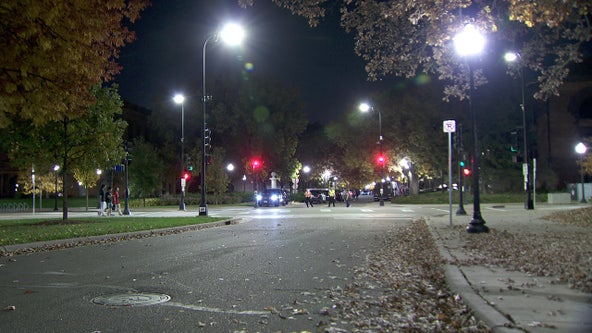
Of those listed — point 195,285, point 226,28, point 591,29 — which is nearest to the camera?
point 195,285

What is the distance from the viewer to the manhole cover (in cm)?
737

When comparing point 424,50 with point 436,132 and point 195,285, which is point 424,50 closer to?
point 195,285

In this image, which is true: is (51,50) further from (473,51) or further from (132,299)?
(473,51)

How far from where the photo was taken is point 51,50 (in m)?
14.0

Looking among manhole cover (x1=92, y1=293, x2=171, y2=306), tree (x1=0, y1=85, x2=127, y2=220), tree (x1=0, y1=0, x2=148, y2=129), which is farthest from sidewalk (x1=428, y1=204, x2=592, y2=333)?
tree (x1=0, y1=85, x2=127, y2=220)

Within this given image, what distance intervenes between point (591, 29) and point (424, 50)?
3.72 metres

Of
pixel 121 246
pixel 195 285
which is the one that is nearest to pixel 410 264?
pixel 195 285

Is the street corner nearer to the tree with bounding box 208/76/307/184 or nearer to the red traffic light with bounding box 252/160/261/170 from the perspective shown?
the red traffic light with bounding box 252/160/261/170

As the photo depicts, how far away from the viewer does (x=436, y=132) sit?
174 ft

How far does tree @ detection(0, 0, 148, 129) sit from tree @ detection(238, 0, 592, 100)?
17.6 ft

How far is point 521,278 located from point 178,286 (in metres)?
5.42

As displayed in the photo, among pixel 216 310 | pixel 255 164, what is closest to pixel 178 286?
pixel 216 310

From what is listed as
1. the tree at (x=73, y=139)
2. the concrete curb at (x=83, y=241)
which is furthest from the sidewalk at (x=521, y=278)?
the tree at (x=73, y=139)

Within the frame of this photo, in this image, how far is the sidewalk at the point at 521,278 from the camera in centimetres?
583
